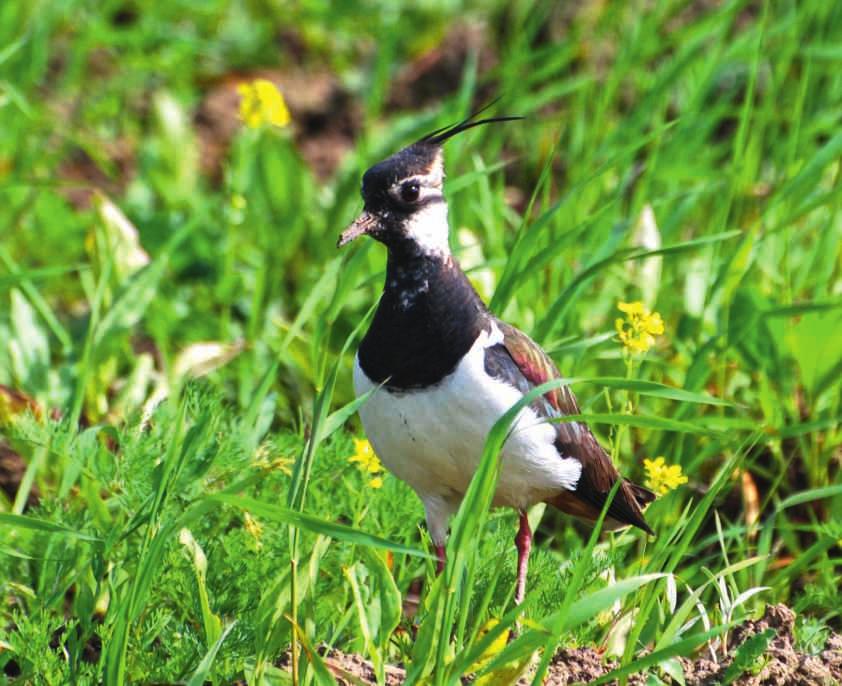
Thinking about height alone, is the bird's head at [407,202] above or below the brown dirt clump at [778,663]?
above

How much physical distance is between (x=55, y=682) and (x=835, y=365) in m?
2.30

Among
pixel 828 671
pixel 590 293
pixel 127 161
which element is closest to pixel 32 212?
pixel 127 161

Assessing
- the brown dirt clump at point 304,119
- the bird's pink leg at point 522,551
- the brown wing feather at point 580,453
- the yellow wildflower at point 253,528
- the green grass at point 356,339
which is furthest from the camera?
the brown dirt clump at point 304,119

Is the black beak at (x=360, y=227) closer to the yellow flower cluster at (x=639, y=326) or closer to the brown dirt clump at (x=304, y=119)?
the yellow flower cluster at (x=639, y=326)

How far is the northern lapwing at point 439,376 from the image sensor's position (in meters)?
3.01

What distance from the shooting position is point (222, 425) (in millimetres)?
3291

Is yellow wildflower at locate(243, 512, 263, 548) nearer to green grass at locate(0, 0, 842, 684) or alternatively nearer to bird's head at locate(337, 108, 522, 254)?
green grass at locate(0, 0, 842, 684)

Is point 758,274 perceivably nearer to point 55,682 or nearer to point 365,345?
point 365,345

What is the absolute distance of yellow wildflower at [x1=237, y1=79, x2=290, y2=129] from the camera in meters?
4.75

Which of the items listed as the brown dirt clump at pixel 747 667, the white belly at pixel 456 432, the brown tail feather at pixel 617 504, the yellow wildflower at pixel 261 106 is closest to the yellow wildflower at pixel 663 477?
the brown tail feather at pixel 617 504

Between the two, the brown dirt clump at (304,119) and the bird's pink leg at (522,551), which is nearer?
the bird's pink leg at (522,551)

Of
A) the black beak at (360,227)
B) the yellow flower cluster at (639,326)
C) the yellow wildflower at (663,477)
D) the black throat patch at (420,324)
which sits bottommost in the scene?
the yellow wildflower at (663,477)

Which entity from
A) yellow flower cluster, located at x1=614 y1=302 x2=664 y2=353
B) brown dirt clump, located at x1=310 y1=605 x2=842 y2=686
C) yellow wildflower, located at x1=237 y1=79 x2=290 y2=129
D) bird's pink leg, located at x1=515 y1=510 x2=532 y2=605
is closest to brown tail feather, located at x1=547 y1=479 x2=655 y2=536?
bird's pink leg, located at x1=515 y1=510 x2=532 y2=605

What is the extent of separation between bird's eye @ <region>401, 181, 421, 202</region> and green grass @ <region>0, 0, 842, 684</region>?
319 mm
